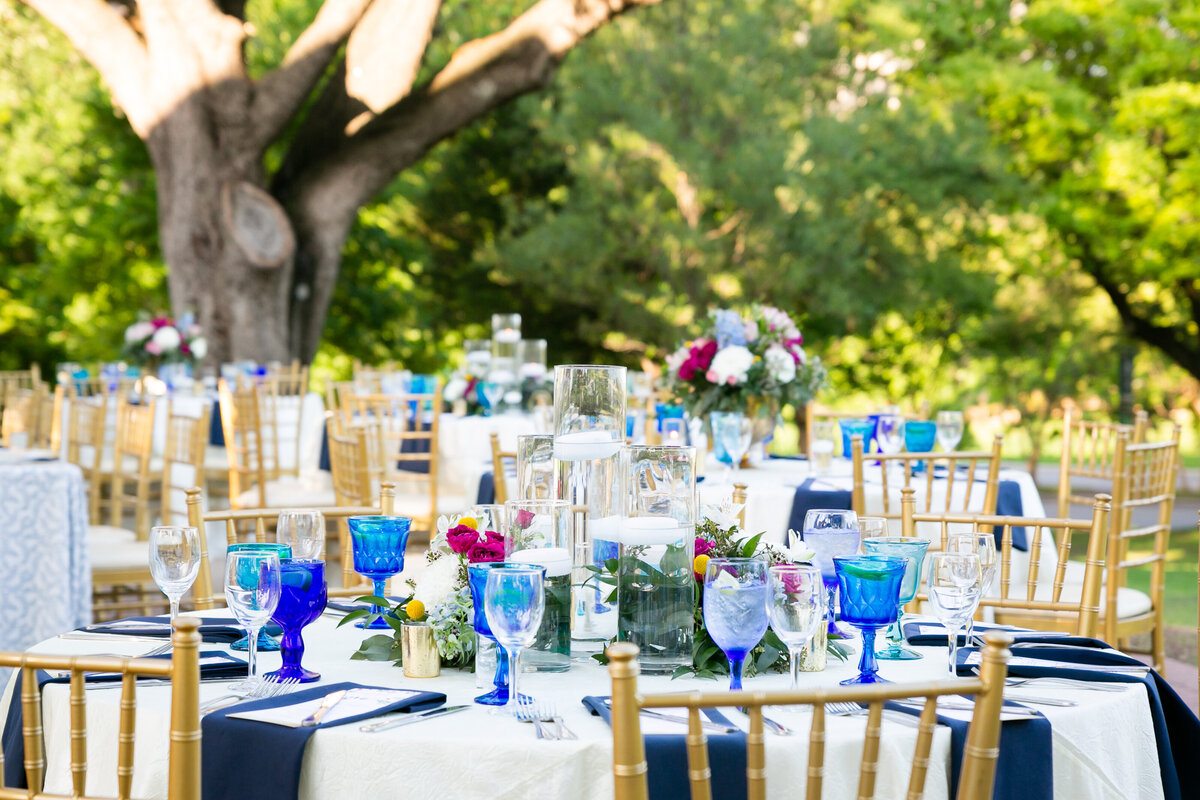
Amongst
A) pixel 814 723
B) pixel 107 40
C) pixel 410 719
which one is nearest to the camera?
pixel 814 723

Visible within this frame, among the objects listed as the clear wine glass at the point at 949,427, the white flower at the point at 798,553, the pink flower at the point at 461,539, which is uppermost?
the clear wine glass at the point at 949,427

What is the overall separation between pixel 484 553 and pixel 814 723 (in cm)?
70

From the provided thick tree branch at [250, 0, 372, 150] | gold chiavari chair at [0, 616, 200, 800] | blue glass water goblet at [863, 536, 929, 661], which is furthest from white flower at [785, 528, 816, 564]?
thick tree branch at [250, 0, 372, 150]

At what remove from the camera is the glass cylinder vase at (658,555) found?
1.79m

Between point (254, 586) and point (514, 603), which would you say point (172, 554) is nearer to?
point (254, 586)

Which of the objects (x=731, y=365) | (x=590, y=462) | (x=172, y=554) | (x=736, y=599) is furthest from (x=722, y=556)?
(x=731, y=365)

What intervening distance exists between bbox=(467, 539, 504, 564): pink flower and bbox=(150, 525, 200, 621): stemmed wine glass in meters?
0.47

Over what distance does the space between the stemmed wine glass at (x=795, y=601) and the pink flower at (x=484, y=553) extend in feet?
1.51

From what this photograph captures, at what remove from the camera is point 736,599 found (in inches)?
61.6

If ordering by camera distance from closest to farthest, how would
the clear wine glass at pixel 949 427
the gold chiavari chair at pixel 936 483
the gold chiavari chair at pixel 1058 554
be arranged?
the gold chiavari chair at pixel 1058 554
the gold chiavari chair at pixel 936 483
the clear wine glass at pixel 949 427

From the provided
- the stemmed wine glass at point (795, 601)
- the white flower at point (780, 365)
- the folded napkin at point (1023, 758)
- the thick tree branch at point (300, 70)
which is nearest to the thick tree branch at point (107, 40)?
the thick tree branch at point (300, 70)

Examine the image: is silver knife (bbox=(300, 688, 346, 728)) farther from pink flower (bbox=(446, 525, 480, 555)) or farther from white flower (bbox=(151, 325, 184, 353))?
white flower (bbox=(151, 325, 184, 353))

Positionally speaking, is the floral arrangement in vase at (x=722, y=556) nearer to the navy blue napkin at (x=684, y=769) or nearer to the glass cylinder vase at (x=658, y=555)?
the glass cylinder vase at (x=658, y=555)

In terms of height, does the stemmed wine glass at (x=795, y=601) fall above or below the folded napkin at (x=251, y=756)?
above
